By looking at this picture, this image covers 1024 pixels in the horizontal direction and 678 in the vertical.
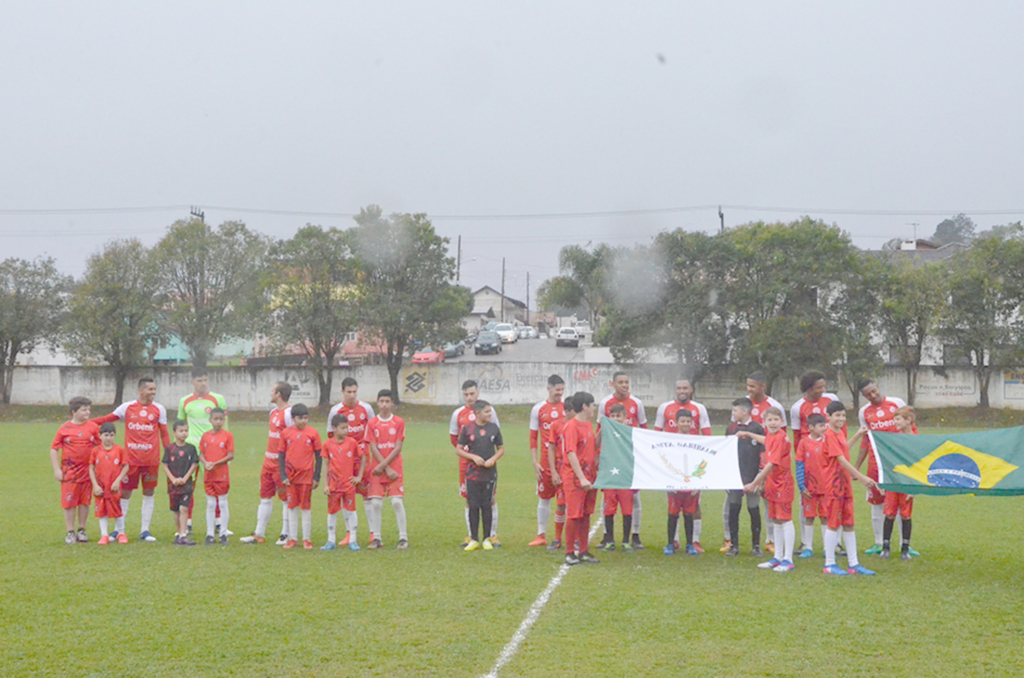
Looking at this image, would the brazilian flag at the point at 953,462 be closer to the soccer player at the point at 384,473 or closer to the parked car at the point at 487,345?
the soccer player at the point at 384,473

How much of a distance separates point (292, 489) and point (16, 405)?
40164 millimetres

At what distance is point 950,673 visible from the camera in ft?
19.3

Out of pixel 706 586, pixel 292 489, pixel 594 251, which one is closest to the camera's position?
pixel 706 586

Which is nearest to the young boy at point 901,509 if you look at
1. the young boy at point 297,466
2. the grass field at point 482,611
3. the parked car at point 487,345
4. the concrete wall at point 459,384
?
the grass field at point 482,611

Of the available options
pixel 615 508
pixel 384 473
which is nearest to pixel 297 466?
pixel 384 473

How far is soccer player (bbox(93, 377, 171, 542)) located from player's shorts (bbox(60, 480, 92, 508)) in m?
0.41

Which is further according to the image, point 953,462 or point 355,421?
point 355,421

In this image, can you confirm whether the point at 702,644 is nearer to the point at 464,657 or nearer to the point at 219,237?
the point at 464,657

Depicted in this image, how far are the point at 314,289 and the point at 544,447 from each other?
3076 cm

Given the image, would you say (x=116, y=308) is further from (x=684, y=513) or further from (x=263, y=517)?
(x=684, y=513)

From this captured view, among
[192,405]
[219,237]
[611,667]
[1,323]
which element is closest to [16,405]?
[1,323]

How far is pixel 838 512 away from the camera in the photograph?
9.15m

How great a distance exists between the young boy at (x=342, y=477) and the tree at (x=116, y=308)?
1340 inches

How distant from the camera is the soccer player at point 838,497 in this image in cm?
905
